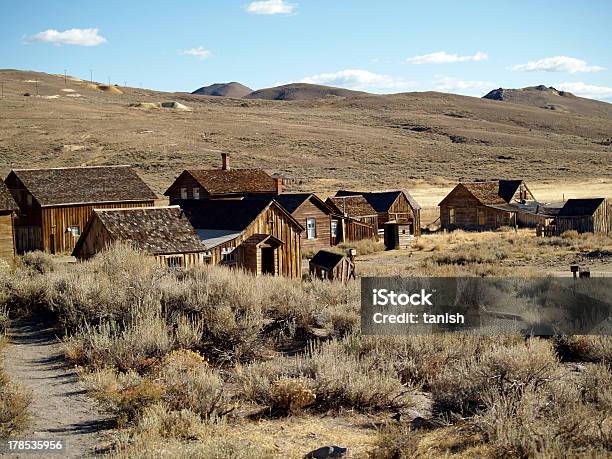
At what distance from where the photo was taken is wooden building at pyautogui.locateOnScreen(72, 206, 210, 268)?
2081cm

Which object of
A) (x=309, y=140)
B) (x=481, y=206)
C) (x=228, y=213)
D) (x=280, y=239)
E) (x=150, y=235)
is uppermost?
(x=309, y=140)

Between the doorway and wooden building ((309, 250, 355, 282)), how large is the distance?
1884mm

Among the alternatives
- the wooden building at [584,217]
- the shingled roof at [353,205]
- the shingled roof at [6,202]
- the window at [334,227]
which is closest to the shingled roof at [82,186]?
the shingled roof at [6,202]

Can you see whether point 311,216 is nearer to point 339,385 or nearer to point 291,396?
point 339,385

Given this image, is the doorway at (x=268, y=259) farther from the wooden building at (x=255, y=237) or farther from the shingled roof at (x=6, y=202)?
the shingled roof at (x=6, y=202)

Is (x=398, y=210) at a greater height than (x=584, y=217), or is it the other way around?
(x=398, y=210)

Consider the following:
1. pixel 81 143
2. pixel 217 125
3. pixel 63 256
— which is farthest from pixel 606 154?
pixel 63 256

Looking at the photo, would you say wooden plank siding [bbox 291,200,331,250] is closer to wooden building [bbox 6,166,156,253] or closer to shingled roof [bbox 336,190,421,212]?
shingled roof [bbox 336,190,421,212]

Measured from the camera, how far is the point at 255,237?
82.5 feet

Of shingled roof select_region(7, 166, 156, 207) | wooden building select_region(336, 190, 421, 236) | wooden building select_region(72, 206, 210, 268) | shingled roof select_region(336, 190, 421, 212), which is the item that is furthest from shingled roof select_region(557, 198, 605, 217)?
wooden building select_region(72, 206, 210, 268)

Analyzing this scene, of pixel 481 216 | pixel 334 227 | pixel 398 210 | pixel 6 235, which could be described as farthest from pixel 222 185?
pixel 481 216

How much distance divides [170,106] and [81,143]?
44.8 metres

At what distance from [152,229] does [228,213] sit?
562 centimetres

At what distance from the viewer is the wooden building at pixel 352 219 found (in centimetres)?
4128
